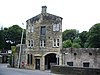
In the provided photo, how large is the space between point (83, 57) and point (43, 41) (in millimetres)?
8789

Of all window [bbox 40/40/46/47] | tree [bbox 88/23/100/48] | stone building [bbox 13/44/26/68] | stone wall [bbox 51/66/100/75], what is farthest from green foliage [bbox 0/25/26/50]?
stone wall [bbox 51/66/100/75]

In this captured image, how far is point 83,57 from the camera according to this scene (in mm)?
41688

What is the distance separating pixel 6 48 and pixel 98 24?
32545 mm

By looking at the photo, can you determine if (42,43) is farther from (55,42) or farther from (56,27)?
(56,27)

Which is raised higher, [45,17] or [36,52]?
[45,17]

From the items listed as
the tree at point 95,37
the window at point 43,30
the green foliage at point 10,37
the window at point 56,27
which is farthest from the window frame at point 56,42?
the green foliage at point 10,37

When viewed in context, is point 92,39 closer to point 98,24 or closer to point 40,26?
point 98,24

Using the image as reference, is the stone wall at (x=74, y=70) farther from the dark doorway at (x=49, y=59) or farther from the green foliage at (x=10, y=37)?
the green foliage at (x=10, y=37)

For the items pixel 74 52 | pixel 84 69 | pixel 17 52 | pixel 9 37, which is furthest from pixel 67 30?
pixel 84 69

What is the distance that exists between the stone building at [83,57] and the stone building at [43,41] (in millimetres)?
2181

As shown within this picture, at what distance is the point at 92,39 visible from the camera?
2729 inches

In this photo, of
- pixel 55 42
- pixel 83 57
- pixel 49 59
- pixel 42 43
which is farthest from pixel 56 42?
pixel 83 57

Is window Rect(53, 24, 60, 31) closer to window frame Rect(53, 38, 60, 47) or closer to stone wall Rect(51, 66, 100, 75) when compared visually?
window frame Rect(53, 38, 60, 47)

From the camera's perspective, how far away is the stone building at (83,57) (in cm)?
4078
